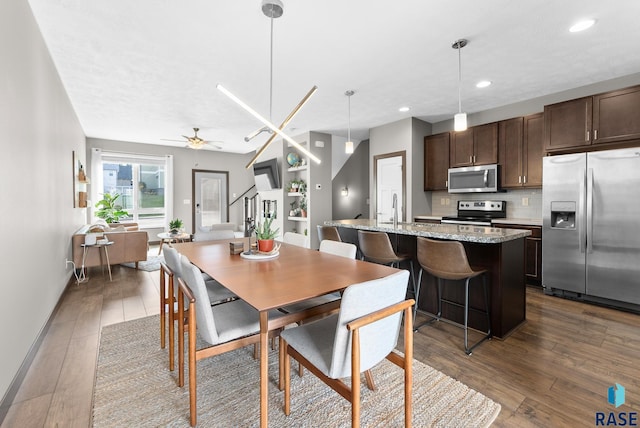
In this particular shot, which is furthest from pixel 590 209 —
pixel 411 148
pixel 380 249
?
pixel 411 148

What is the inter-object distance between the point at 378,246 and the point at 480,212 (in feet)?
8.82

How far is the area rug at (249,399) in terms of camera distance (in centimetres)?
150

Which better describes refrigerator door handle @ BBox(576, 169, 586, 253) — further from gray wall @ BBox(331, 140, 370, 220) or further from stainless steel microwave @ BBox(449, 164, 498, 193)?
gray wall @ BBox(331, 140, 370, 220)

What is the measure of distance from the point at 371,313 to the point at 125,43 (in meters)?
3.07

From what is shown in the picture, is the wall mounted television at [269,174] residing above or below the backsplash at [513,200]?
above

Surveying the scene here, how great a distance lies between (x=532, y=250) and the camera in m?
3.71

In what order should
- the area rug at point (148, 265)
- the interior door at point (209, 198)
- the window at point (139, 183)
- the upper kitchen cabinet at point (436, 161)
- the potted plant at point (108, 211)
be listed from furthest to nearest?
the interior door at point (209, 198) < the window at point (139, 183) < the potted plant at point (108, 211) < the upper kitchen cabinet at point (436, 161) < the area rug at point (148, 265)

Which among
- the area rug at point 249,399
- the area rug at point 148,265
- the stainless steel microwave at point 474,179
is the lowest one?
the area rug at point 249,399

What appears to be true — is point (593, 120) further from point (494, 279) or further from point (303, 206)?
point (303, 206)

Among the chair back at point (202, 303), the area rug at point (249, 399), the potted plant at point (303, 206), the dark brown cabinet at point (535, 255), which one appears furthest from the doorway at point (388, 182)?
the chair back at point (202, 303)

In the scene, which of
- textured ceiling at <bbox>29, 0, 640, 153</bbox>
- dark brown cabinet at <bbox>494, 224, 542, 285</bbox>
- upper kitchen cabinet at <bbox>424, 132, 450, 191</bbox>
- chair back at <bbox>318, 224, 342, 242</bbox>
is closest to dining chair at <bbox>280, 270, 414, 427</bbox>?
chair back at <bbox>318, 224, 342, 242</bbox>

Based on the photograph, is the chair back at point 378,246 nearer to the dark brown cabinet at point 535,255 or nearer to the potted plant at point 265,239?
the potted plant at point 265,239

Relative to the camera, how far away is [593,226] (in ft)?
10.2

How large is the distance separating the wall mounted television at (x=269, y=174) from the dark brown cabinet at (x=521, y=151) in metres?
4.11
